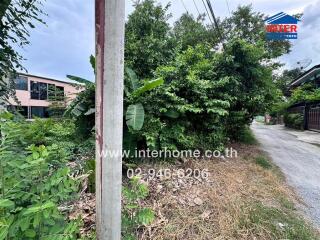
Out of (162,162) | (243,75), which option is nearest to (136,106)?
(162,162)

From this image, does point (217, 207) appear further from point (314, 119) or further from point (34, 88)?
point (34, 88)

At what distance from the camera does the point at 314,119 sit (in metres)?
15.2

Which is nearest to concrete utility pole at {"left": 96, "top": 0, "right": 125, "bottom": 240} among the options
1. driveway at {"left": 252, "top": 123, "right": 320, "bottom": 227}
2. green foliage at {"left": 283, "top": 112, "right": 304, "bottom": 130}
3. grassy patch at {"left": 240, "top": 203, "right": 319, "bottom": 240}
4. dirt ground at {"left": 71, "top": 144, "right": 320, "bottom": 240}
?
dirt ground at {"left": 71, "top": 144, "right": 320, "bottom": 240}

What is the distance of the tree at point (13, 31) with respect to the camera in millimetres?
3342

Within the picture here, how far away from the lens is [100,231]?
190 cm

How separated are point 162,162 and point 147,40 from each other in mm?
4259

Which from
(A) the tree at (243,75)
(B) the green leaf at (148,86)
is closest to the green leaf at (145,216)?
(B) the green leaf at (148,86)

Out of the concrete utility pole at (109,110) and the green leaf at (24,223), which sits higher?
the concrete utility pole at (109,110)

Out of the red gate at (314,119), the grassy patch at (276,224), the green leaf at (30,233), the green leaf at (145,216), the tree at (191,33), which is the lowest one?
the grassy patch at (276,224)

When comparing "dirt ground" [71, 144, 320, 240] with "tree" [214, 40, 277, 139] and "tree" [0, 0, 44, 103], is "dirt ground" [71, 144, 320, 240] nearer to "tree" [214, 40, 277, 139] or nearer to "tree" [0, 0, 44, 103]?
"tree" [0, 0, 44, 103]

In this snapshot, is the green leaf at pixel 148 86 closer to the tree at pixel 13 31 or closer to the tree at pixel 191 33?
the tree at pixel 13 31

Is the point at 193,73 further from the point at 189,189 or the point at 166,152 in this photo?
the point at 189,189

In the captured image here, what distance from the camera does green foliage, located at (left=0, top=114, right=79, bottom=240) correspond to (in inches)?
48.6

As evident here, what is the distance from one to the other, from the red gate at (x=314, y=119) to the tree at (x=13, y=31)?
1705cm
